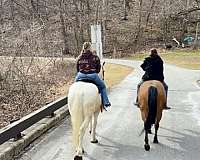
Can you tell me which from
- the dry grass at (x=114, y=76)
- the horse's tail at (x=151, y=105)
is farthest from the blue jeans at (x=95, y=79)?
the dry grass at (x=114, y=76)

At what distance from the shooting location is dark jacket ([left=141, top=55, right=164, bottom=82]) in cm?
1089

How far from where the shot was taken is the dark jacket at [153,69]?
35.7 ft

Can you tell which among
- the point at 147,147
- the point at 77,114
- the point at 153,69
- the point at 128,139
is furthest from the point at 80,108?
the point at 153,69

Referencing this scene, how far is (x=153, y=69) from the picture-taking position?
1096cm

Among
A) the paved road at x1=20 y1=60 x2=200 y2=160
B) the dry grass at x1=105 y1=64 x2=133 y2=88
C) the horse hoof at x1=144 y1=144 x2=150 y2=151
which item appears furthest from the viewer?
the dry grass at x1=105 y1=64 x2=133 y2=88

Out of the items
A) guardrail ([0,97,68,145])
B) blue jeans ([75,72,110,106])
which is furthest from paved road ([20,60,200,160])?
blue jeans ([75,72,110,106])

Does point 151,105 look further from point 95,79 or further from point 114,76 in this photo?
point 114,76

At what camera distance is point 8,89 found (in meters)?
17.2

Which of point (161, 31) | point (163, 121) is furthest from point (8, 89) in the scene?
point (161, 31)

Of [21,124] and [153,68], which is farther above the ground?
[153,68]

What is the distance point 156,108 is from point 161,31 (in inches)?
2443

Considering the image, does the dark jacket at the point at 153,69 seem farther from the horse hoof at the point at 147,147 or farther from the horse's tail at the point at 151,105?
the horse hoof at the point at 147,147

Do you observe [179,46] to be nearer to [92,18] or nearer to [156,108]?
[92,18]

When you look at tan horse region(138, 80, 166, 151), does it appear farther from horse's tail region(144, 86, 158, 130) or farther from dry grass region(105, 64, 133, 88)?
dry grass region(105, 64, 133, 88)
